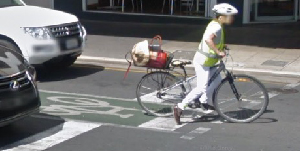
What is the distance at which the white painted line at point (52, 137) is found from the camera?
28.1ft

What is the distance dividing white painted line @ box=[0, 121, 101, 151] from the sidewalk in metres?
4.95

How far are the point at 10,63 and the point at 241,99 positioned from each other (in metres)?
3.34

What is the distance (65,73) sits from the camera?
13477 millimetres

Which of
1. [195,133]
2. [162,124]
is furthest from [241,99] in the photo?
[162,124]

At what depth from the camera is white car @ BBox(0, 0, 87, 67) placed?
40.6 ft

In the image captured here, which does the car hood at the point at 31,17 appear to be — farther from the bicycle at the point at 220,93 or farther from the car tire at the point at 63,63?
the bicycle at the point at 220,93

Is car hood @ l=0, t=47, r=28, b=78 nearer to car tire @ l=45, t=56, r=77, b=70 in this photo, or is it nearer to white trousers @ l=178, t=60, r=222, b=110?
white trousers @ l=178, t=60, r=222, b=110

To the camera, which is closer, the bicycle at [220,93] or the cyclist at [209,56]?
the cyclist at [209,56]

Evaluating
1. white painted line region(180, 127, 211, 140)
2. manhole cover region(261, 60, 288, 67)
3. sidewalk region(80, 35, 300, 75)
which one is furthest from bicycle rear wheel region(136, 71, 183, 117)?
manhole cover region(261, 60, 288, 67)

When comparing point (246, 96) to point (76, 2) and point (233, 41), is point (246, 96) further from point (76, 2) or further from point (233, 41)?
point (76, 2)

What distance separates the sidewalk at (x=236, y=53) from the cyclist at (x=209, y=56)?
13.0ft

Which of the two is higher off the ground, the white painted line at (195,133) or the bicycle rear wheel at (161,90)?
the bicycle rear wheel at (161,90)

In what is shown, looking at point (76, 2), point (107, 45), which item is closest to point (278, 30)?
point (107, 45)

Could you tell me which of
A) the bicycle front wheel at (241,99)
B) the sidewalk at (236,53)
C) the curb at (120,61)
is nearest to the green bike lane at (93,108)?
the bicycle front wheel at (241,99)
